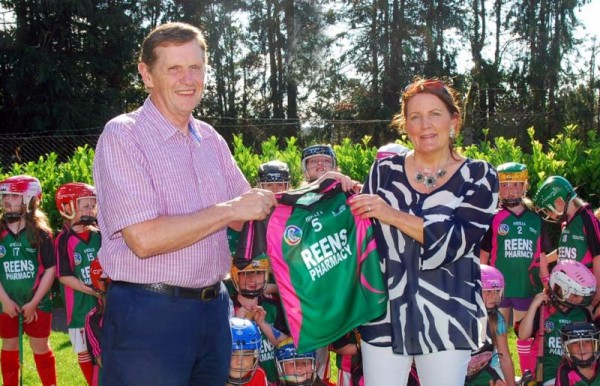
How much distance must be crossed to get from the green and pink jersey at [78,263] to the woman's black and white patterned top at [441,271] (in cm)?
404

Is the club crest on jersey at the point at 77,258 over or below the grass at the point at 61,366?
over

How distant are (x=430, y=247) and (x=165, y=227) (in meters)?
1.23

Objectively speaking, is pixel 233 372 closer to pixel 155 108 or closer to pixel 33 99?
pixel 155 108

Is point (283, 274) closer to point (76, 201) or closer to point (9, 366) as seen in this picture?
point (76, 201)

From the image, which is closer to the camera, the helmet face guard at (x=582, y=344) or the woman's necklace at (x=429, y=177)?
the woman's necklace at (x=429, y=177)

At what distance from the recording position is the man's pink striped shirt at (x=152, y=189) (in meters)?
2.85

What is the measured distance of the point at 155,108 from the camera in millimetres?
3115

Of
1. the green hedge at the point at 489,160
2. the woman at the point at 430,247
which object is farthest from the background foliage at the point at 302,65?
the woman at the point at 430,247

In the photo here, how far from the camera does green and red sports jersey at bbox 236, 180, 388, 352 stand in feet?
11.4

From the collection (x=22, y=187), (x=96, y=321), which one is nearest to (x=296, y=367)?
(x=96, y=321)

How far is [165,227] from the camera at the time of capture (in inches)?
111

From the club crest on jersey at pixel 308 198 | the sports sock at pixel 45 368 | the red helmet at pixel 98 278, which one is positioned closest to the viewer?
the club crest on jersey at pixel 308 198

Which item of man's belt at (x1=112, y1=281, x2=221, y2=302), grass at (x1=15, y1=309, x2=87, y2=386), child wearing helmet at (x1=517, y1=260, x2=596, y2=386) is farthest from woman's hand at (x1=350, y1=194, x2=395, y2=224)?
grass at (x1=15, y1=309, x2=87, y2=386)

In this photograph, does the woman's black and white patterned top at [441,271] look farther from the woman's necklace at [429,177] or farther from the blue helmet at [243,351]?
the blue helmet at [243,351]
